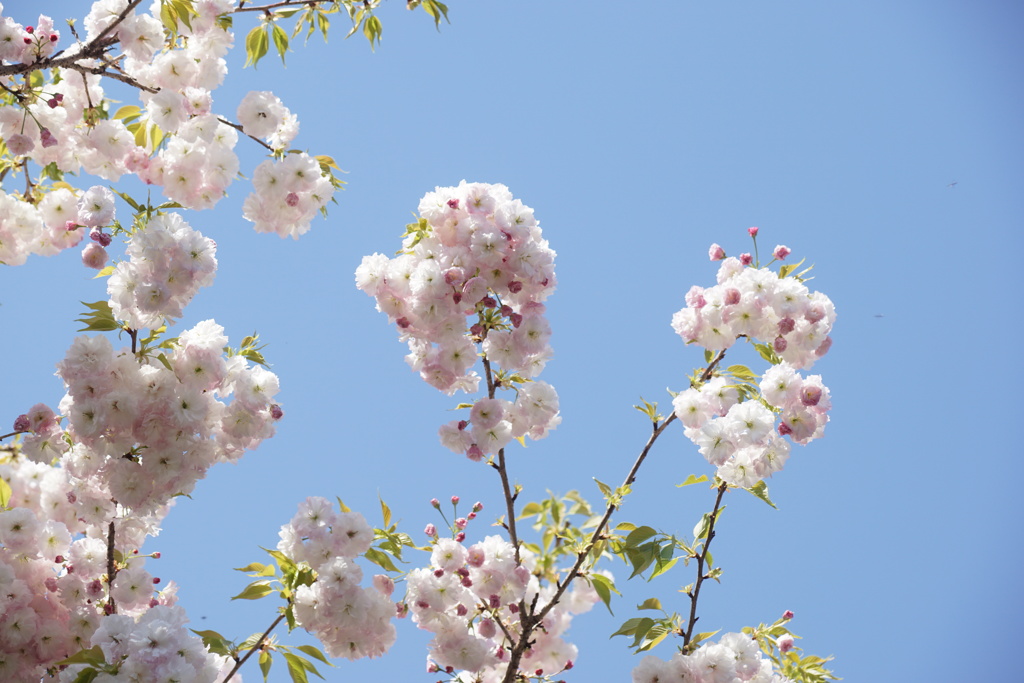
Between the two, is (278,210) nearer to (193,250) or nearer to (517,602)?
(193,250)

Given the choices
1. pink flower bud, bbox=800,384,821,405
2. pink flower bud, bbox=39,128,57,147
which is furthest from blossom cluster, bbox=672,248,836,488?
pink flower bud, bbox=39,128,57,147

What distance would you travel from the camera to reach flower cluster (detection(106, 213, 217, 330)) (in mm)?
1993

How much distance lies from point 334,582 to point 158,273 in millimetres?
883

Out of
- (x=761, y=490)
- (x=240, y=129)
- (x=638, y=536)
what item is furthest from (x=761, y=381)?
(x=240, y=129)

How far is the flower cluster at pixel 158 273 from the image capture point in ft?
6.54

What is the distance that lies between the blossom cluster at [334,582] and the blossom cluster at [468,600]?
20 centimetres

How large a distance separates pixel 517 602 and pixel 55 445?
136 centimetres

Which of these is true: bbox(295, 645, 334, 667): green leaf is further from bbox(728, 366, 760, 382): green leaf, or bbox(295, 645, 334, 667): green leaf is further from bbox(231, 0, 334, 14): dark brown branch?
bbox(231, 0, 334, 14): dark brown branch

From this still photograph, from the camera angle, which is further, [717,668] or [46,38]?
[46,38]

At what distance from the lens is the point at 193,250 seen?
6.68 ft

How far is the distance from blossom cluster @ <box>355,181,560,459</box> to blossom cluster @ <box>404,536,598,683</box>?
11.8 inches

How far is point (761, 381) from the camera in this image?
2.16 meters

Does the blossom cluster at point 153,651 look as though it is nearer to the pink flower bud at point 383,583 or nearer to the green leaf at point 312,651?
the green leaf at point 312,651

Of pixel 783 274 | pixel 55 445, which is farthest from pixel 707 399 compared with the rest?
pixel 55 445
